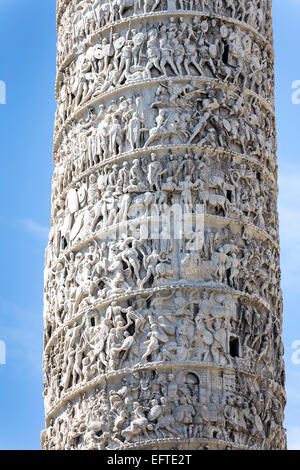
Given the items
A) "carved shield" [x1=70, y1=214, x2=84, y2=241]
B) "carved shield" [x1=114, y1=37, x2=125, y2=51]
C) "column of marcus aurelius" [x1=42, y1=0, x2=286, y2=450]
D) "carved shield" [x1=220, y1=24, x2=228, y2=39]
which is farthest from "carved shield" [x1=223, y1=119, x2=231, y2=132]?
"carved shield" [x1=70, y1=214, x2=84, y2=241]

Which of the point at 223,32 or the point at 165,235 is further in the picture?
the point at 223,32

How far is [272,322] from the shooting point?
589 inches

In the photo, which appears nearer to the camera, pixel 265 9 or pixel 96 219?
pixel 96 219

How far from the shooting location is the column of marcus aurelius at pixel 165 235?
1426 centimetres

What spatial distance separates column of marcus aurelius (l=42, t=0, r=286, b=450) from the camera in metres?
14.3

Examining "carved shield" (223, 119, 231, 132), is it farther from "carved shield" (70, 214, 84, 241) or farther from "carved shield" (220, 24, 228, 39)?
"carved shield" (70, 214, 84, 241)

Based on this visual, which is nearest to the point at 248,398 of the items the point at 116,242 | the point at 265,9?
the point at 116,242

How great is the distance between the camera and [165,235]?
48.1ft

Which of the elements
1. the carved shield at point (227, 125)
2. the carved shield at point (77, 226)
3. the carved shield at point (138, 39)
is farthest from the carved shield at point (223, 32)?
the carved shield at point (77, 226)

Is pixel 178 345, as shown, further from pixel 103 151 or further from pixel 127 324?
pixel 103 151

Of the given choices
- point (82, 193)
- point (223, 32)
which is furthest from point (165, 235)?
point (223, 32)

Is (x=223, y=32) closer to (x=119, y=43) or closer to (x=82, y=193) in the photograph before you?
(x=119, y=43)
